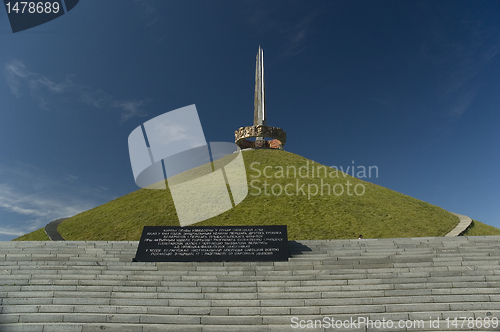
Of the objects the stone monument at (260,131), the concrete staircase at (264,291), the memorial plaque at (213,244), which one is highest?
the stone monument at (260,131)

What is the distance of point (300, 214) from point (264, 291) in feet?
40.6

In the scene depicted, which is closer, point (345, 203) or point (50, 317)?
point (50, 317)

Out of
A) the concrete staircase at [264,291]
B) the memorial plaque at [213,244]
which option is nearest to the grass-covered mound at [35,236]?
the concrete staircase at [264,291]

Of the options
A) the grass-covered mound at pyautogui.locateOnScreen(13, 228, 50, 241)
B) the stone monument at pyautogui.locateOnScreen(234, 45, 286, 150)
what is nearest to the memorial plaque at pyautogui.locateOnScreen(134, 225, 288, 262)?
the grass-covered mound at pyautogui.locateOnScreen(13, 228, 50, 241)

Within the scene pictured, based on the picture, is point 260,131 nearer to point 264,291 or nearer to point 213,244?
point 213,244

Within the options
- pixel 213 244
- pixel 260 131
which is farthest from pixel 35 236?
pixel 260 131

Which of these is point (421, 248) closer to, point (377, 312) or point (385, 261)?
point (385, 261)

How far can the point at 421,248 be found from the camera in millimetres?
10664

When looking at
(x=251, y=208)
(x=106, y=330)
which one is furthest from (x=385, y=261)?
(x=251, y=208)

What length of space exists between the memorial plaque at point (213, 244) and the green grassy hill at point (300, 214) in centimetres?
735

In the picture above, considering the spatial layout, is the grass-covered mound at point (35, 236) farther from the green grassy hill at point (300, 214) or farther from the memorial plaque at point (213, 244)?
the memorial plaque at point (213, 244)

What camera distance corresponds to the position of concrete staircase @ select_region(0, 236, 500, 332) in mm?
6887

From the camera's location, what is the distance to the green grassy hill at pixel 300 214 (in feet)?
61.0

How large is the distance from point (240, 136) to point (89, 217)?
16746 mm
